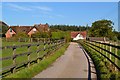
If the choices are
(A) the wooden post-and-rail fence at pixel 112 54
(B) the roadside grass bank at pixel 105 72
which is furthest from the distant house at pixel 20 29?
(B) the roadside grass bank at pixel 105 72

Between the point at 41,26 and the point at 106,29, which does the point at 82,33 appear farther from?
the point at 41,26

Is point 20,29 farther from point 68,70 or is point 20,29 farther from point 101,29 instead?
point 68,70

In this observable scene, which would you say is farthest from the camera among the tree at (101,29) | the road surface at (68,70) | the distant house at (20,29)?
the tree at (101,29)

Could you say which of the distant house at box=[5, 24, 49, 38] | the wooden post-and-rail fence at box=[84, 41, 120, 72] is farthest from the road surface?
the distant house at box=[5, 24, 49, 38]

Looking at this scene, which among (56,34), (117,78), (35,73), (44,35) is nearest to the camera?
(117,78)

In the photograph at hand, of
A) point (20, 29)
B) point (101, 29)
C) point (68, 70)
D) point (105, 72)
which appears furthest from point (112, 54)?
point (101, 29)

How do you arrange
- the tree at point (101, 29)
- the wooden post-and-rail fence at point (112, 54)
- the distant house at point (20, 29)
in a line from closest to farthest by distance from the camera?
the wooden post-and-rail fence at point (112, 54) < the distant house at point (20, 29) < the tree at point (101, 29)

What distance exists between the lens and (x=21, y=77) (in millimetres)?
10562

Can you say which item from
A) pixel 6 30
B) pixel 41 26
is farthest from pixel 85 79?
pixel 6 30

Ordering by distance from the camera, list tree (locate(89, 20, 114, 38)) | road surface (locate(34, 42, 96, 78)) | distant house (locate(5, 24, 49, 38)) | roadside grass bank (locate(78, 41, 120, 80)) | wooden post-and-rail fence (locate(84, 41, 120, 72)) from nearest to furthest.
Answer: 1. roadside grass bank (locate(78, 41, 120, 80))
2. wooden post-and-rail fence (locate(84, 41, 120, 72))
3. road surface (locate(34, 42, 96, 78))
4. distant house (locate(5, 24, 49, 38))
5. tree (locate(89, 20, 114, 38))

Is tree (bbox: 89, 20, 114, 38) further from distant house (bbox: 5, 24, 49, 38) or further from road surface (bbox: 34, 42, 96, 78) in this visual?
road surface (bbox: 34, 42, 96, 78)

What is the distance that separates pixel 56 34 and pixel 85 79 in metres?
85.2

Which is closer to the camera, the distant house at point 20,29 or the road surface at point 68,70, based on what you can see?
the road surface at point 68,70

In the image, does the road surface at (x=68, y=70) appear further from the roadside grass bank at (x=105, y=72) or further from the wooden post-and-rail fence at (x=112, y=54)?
the wooden post-and-rail fence at (x=112, y=54)
